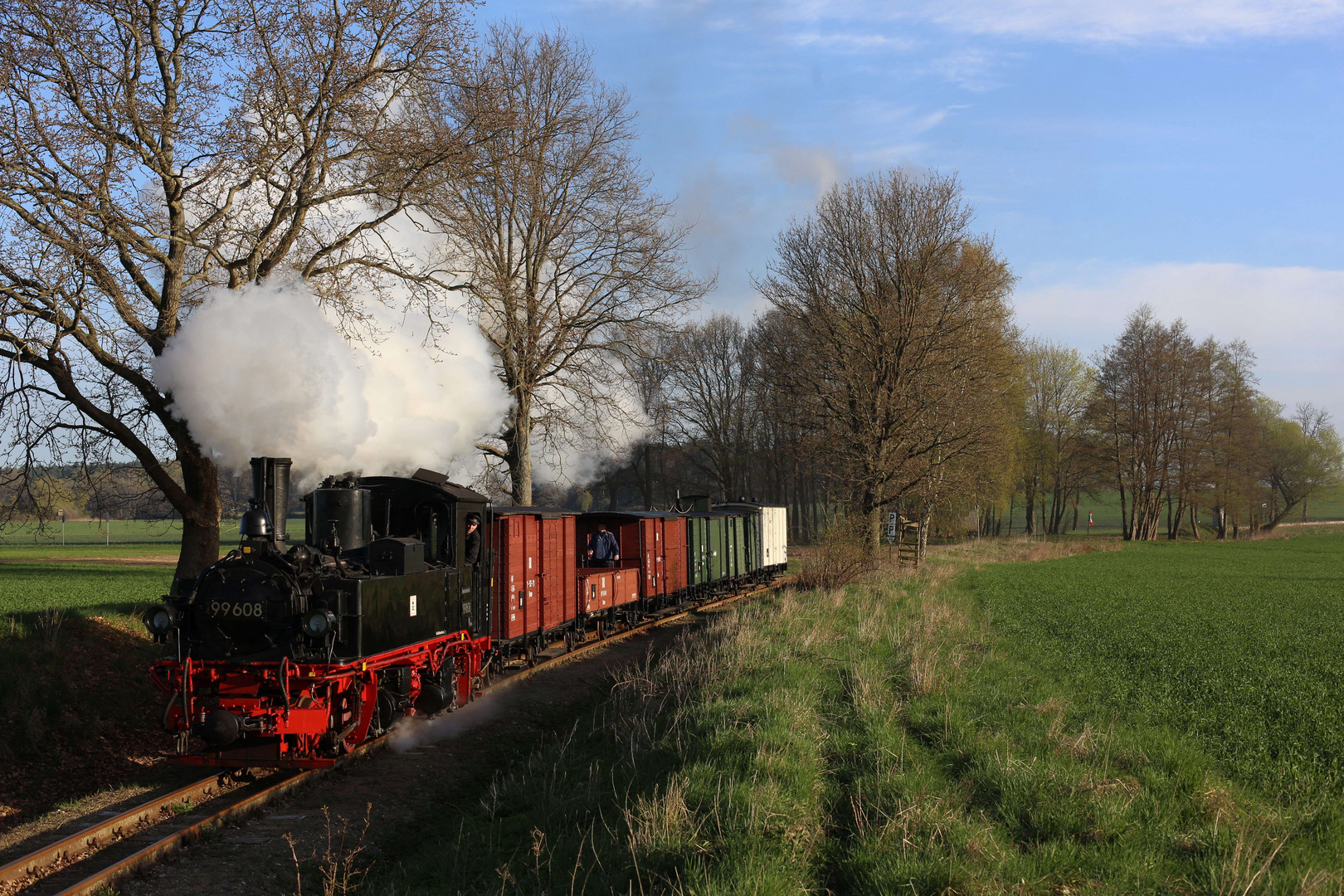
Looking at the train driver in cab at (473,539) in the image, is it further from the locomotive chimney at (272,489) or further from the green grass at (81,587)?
the green grass at (81,587)

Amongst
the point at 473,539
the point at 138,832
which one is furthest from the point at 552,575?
the point at 138,832

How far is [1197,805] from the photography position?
6.03 meters

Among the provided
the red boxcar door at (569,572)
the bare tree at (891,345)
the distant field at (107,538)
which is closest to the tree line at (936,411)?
the bare tree at (891,345)

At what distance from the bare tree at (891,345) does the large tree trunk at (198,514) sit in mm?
18389

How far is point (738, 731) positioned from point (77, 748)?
24.5 ft

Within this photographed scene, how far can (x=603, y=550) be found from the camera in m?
18.8

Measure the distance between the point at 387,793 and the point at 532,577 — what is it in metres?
5.73

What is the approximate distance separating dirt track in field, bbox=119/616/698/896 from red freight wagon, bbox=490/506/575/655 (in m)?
0.84

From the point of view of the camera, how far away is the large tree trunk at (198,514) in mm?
13531

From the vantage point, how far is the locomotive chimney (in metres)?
8.72

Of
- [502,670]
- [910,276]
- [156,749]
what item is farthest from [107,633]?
[910,276]

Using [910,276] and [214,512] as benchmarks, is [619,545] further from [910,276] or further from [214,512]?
[910,276]

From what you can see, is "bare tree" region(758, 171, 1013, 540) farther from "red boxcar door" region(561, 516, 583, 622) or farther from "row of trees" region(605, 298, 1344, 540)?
"red boxcar door" region(561, 516, 583, 622)

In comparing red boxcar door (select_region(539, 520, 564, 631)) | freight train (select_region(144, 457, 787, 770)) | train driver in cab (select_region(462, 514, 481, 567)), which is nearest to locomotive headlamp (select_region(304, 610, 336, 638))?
freight train (select_region(144, 457, 787, 770))
